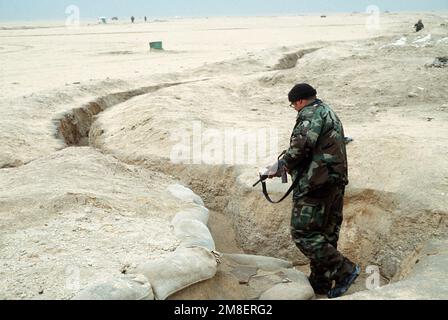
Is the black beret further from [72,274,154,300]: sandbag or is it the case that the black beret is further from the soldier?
[72,274,154,300]: sandbag

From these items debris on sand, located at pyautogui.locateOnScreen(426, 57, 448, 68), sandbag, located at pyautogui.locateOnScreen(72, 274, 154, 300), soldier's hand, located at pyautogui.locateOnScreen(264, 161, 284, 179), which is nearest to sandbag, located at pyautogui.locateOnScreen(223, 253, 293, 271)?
soldier's hand, located at pyautogui.locateOnScreen(264, 161, 284, 179)

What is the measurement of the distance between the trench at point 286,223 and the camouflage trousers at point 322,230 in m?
0.38

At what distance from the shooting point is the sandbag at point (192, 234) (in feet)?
11.6

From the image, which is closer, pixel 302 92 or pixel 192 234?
pixel 302 92

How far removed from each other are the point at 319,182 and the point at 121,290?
1518 millimetres

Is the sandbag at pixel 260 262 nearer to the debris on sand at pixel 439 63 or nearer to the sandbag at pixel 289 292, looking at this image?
the sandbag at pixel 289 292

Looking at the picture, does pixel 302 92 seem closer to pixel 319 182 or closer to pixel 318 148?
pixel 318 148

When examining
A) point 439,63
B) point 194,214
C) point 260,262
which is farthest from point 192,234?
point 439,63

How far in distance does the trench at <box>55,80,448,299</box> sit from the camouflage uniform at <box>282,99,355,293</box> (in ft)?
1.85

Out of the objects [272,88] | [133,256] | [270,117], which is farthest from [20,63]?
[133,256]

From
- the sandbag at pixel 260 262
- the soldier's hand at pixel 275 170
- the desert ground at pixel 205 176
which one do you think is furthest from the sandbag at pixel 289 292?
the soldier's hand at pixel 275 170

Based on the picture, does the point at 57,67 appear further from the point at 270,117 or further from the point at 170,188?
the point at 170,188

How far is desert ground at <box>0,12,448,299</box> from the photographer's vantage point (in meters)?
3.24

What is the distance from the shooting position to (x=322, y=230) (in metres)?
3.48
